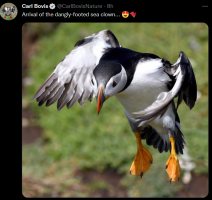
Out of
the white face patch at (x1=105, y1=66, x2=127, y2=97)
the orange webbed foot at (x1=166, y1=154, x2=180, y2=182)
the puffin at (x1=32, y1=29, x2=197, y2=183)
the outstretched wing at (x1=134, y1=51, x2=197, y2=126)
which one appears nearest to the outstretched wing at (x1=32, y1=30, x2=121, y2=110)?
the puffin at (x1=32, y1=29, x2=197, y2=183)

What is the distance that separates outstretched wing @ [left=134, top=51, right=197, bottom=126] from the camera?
276 cm

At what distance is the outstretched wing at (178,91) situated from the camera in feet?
9.06

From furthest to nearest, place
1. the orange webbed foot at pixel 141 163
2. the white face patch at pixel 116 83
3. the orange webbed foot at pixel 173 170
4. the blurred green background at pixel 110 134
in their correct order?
the blurred green background at pixel 110 134 → the orange webbed foot at pixel 141 163 → the orange webbed foot at pixel 173 170 → the white face patch at pixel 116 83

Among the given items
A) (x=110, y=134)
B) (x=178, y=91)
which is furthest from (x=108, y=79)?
(x=110, y=134)

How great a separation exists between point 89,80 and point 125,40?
4177mm

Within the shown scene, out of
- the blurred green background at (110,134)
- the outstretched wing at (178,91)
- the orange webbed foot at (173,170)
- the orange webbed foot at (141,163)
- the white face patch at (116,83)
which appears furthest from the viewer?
the blurred green background at (110,134)

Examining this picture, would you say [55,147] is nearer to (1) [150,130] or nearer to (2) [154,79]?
(1) [150,130]

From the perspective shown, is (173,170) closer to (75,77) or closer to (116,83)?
(116,83)

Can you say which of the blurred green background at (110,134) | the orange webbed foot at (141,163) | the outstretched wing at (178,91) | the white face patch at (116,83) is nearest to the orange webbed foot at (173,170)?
the orange webbed foot at (141,163)
